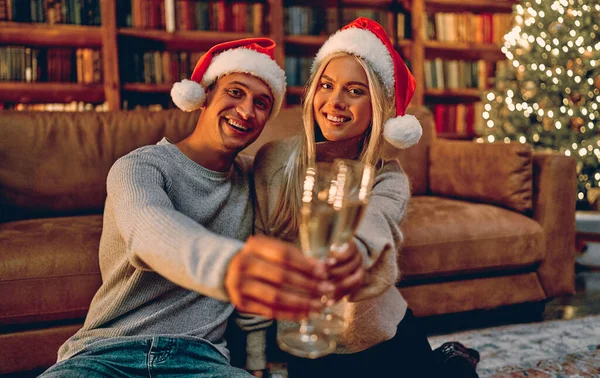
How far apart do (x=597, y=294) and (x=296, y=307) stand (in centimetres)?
246

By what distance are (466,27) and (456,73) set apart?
391mm

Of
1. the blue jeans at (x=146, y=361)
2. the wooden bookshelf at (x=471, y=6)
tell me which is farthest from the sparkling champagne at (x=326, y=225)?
the wooden bookshelf at (x=471, y=6)

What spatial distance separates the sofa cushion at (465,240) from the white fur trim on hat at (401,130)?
68 cm

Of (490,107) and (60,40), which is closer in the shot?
(60,40)

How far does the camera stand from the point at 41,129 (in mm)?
2002

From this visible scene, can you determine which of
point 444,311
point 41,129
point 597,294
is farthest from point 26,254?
point 597,294

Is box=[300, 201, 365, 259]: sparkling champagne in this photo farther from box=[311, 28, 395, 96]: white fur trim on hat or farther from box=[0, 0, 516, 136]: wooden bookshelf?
box=[0, 0, 516, 136]: wooden bookshelf

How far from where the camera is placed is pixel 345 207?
0.69 m

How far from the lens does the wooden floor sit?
81.4 inches

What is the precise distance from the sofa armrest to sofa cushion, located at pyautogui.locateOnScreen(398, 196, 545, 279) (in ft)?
0.19

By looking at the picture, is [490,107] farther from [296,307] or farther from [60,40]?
[296,307]

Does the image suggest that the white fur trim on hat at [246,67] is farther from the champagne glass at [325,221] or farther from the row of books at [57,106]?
the row of books at [57,106]

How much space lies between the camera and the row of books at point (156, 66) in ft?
11.4

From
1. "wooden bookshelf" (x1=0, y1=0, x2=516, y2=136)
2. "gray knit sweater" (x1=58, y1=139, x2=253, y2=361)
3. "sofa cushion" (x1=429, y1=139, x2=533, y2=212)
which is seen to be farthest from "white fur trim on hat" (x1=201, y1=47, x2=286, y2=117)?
"wooden bookshelf" (x1=0, y1=0, x2=516, y2=136)
